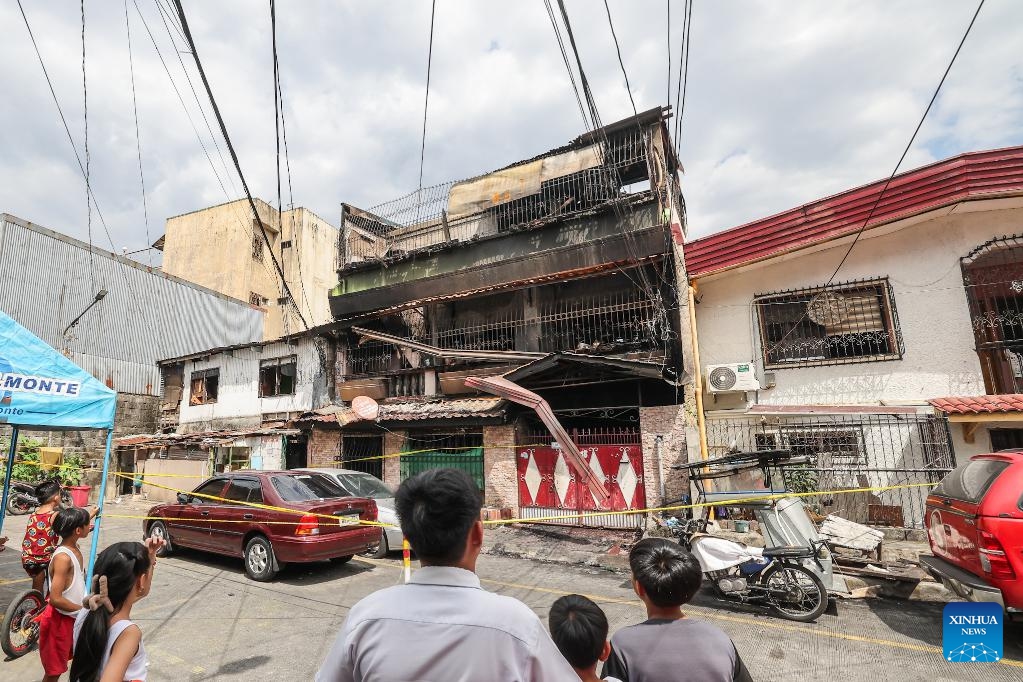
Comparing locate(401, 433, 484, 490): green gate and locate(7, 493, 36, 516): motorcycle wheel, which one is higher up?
locate(401, 433, 484, 490): green gate

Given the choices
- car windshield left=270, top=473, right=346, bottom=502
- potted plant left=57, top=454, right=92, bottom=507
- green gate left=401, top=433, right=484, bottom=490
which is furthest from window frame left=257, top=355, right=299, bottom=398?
car windshield left=270, top=473, right=346, bottom=502

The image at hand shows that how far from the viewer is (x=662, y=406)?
11.9 meters

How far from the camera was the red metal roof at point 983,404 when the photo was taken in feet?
27.8

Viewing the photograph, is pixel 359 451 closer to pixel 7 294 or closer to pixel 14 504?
pixel 14 504

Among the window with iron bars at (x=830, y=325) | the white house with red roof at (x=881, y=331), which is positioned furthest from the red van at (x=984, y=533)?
the window with iron bars at (x=830, y=325)

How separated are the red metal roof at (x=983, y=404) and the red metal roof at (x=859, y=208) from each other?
3725 millimetres

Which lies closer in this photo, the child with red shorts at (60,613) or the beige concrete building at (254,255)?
the child with red shorts at (60,613)

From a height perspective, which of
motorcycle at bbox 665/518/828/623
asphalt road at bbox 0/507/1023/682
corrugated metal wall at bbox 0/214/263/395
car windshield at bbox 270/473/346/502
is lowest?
asphalt road at bbox 0/507/1023/682

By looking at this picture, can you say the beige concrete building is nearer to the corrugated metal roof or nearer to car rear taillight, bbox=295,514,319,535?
the corrugated metal roof

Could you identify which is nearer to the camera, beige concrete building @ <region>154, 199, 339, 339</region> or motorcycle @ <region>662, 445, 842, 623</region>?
motorcycle @ <region>662, 445, 842, 623</region>

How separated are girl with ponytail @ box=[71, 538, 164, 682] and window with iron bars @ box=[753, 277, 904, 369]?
11.7 metres

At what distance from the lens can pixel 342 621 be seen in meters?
6.20

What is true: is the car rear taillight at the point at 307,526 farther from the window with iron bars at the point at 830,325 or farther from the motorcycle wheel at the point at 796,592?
the window with iron bars at the point at 830,325

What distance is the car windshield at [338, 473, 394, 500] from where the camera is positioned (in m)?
9.99
